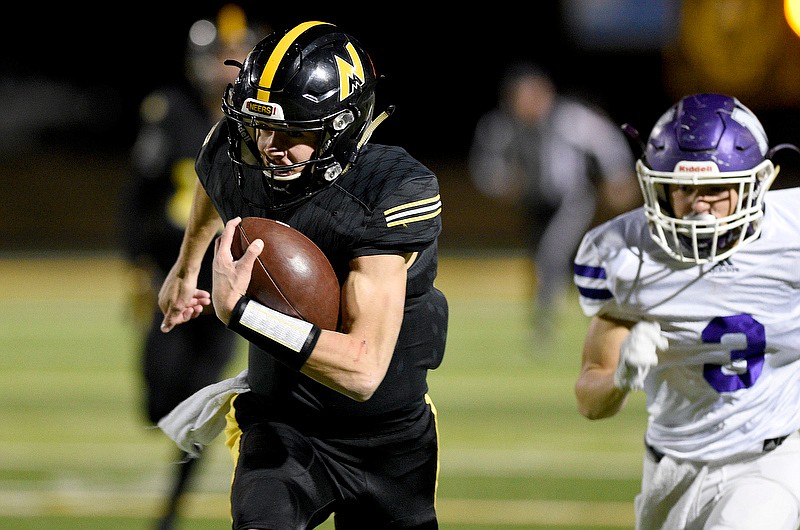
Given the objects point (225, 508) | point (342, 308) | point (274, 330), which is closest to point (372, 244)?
point (342, 308)

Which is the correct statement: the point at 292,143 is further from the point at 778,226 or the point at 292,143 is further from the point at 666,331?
the point at 778,226

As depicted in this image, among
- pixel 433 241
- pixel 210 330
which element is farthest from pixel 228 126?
pixel 210 330

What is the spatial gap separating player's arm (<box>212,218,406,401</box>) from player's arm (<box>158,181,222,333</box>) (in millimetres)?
587

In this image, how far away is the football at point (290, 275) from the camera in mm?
2746

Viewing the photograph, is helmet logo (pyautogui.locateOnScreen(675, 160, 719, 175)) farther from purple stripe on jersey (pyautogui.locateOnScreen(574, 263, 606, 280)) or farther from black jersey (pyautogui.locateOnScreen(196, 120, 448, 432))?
black jersey (pyautogui.locateOnScreen(196, 120, 448, 432))

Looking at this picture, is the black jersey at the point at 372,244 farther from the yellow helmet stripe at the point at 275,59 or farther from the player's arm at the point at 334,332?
the yellow helmet stripe at the point at 275,59

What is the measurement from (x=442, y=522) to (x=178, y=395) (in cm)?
109

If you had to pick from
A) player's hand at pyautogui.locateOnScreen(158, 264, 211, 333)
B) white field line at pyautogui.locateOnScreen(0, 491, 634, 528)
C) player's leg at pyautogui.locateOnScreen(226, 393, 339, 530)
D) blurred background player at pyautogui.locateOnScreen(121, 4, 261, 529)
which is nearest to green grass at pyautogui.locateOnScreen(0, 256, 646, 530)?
white field line at pyautogui.locateOnScreen(0, 491, 634, 528)

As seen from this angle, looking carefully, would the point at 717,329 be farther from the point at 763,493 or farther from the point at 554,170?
the point at 554,170

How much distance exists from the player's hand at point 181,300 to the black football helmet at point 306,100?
418 mm

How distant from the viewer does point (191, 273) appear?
3393 millimetres

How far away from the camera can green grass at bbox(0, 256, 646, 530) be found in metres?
5.06

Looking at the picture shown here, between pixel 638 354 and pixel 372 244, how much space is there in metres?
0.62

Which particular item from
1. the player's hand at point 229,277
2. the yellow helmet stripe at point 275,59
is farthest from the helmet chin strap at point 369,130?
the player's hand at point 229,277
